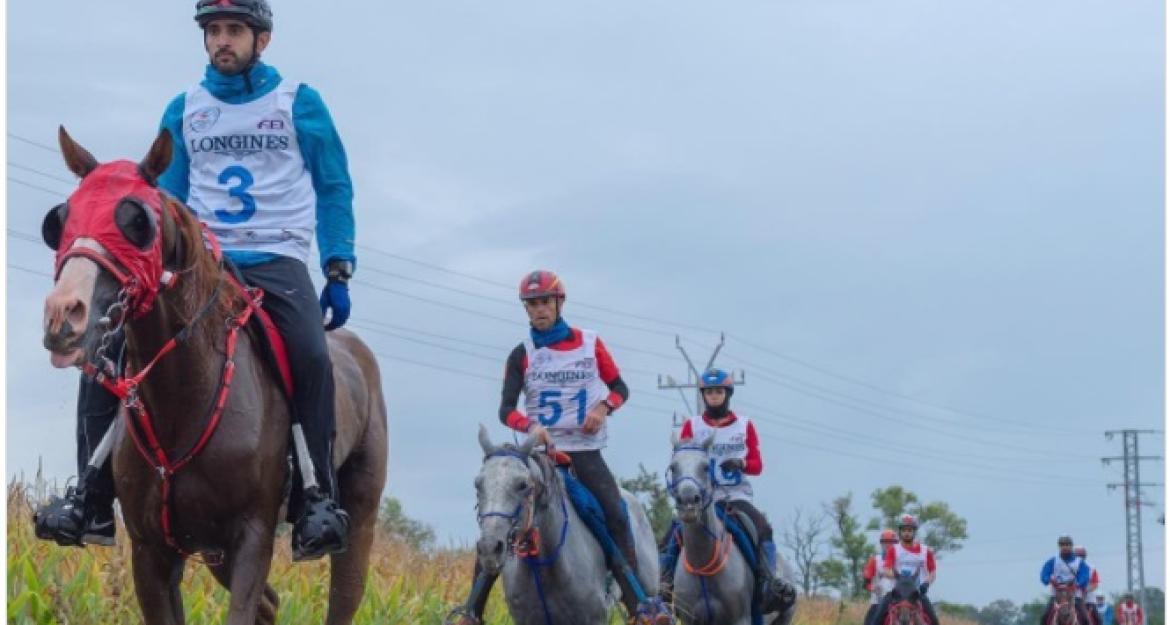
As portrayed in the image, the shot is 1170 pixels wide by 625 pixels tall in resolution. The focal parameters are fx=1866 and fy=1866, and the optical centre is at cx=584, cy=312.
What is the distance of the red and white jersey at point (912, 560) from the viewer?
28.7m

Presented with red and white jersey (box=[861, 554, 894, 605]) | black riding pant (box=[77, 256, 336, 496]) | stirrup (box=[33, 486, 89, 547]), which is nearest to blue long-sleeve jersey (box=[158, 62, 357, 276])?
black riding pant (box=[77, 256, 336, 496])

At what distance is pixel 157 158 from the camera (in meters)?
6.89

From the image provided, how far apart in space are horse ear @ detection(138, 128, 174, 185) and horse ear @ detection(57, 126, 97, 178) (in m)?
0.21

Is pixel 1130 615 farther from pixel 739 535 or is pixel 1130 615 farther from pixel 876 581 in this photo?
pixel 739 535

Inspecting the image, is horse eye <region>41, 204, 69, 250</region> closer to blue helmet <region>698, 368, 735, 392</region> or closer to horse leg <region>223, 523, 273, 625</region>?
horse leg <region>223, 523, 273, 625</region>

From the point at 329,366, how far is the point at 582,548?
5135mm

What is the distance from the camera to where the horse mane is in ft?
23.1

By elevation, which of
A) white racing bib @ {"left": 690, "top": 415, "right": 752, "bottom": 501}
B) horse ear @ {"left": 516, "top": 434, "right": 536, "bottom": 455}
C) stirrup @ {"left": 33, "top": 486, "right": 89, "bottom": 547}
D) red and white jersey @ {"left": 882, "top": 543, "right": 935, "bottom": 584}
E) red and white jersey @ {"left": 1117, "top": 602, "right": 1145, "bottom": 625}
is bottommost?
stirrup @ {"left": 33, "top": 486, "right": 89, "bottom": 547}

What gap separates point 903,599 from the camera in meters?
27.0

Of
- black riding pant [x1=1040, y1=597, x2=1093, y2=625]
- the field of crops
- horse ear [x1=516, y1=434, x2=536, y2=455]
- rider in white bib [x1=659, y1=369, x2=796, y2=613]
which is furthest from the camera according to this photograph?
black riding pant [x1=1040, y1=597, x2=1093, y2=625]

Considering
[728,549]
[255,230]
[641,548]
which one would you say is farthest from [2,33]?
[728,549]

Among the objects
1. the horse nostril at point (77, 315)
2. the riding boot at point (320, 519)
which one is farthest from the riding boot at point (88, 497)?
the horse nostril at point (77, 315)

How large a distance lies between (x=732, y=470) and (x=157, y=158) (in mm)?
10836

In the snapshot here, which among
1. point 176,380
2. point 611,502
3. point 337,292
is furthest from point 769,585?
point 176,380
